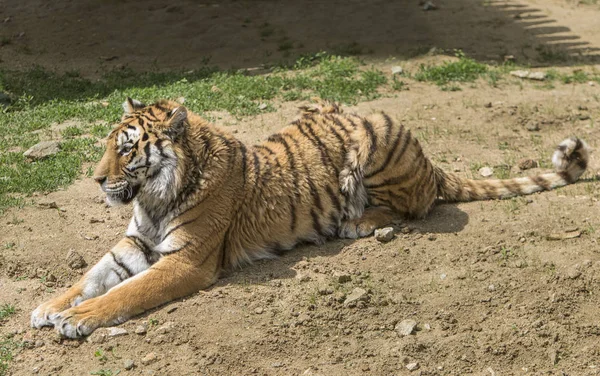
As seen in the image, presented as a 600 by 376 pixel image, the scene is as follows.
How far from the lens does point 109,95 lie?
793 cm

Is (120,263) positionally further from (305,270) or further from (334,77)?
(334,77)

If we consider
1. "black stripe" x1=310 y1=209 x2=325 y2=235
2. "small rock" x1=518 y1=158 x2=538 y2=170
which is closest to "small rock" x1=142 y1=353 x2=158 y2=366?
"black stripe" x1=310 y1=209 x2=325 y2=235

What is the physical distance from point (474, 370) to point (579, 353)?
22.4 inches

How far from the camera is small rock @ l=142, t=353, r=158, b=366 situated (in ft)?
13.7

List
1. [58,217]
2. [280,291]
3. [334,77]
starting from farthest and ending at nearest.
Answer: [334,77] → [58,217] → [280,291]

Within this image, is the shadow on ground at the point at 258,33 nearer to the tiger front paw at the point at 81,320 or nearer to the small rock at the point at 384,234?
the small rock at the point at 384,234

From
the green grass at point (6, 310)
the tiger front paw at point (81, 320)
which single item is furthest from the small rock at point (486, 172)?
the green grass at point (6, 310)

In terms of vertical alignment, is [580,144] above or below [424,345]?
above

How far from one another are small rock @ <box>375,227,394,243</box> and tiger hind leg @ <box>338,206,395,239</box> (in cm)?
9

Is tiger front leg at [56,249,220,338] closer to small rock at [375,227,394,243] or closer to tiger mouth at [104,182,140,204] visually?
tiger mouth at [104,182,140,204]

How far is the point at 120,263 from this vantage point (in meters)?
4.86

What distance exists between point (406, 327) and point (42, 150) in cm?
361

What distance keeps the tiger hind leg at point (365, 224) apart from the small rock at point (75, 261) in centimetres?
164

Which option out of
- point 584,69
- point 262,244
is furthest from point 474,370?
point 584,69
